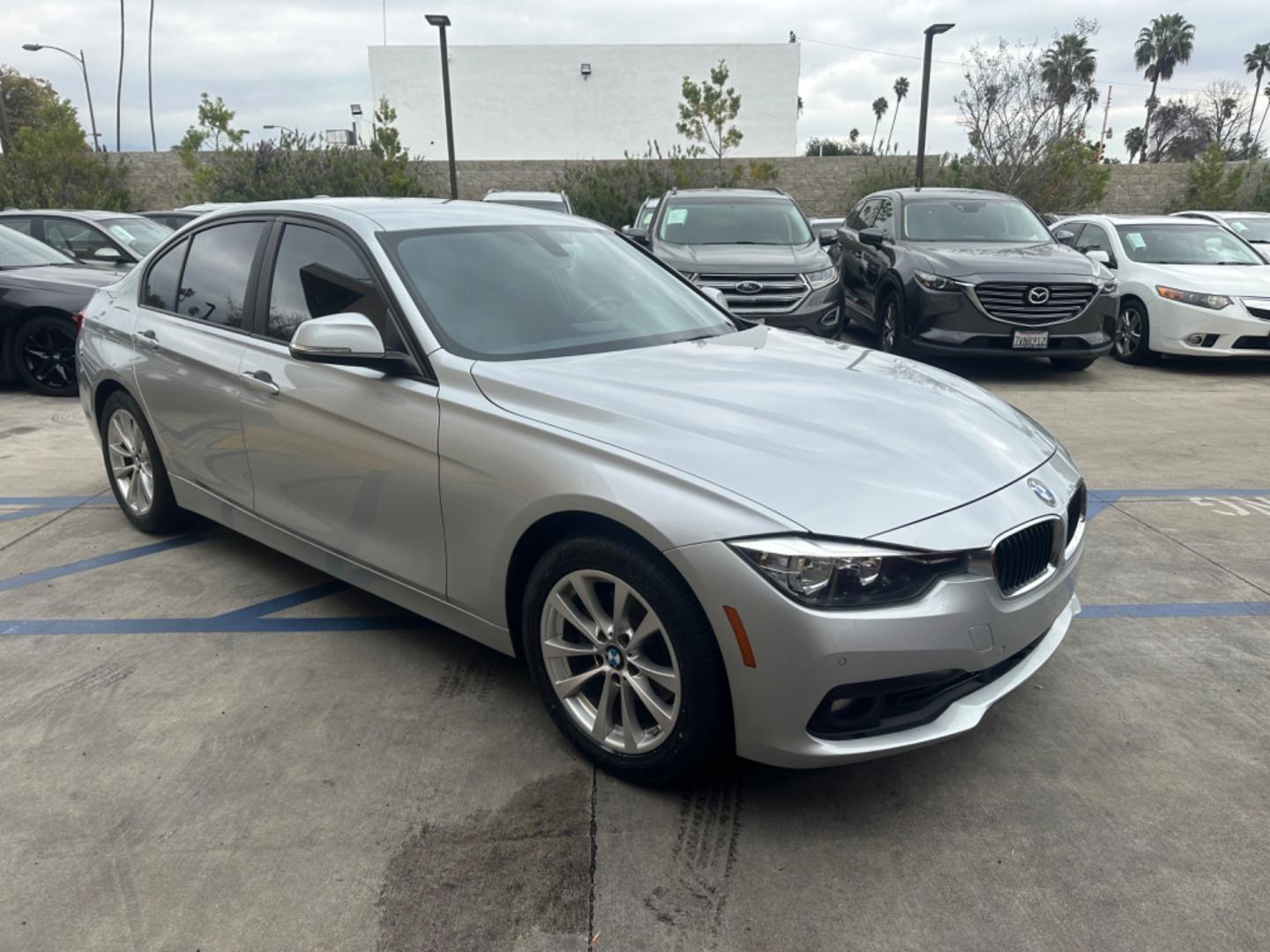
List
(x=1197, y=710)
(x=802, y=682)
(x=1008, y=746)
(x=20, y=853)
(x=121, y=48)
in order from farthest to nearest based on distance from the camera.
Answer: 1. (x=121, y=48)
2. (x=1197, y=710)
3. (x=1008, y=746)
4. (x=20, y=853)
5. (x=802, y=682)

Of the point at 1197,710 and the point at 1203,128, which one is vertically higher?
the point at 1203,128

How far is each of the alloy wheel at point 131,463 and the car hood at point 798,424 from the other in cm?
258

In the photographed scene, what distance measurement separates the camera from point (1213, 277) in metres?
10.2

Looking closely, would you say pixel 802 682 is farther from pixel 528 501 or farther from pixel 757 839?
pixel 528 501

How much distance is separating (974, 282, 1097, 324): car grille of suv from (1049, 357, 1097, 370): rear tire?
865 mm

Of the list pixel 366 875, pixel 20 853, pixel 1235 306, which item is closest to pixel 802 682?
pixel 366 875

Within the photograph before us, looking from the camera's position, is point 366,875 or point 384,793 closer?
point 366,875

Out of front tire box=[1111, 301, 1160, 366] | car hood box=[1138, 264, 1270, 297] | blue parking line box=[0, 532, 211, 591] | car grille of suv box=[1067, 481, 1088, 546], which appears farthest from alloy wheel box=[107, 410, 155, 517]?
car hood box=[1138, 264, 1270, 297]

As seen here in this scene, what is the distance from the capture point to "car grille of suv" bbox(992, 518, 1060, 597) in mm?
2688

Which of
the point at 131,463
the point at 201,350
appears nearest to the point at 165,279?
the point at 201,350

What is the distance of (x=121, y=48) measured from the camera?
62.3 m

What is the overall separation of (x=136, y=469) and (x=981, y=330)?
7089 mm

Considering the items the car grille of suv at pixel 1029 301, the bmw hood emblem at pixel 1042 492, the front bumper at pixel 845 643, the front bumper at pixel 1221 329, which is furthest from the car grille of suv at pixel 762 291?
the front bumper at pixel 845 643

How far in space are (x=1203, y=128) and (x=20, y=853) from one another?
74078 mm
